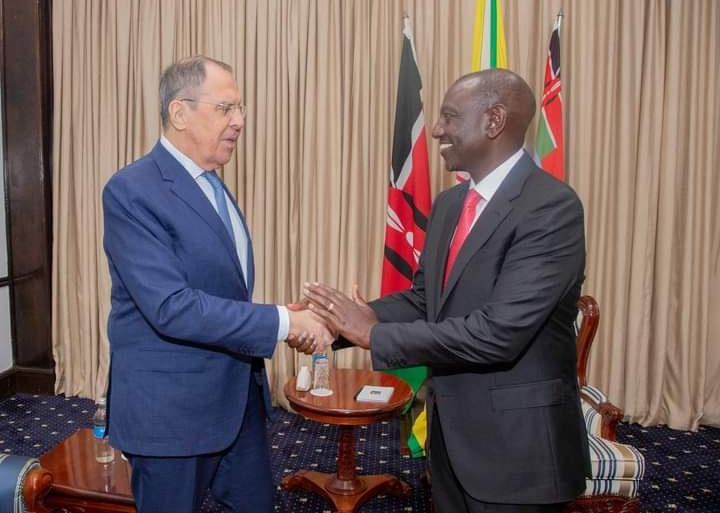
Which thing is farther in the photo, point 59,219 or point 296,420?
point 59,219

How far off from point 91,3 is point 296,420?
10.9 feet

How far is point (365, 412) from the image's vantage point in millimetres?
2979

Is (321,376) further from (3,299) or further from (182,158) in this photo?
(3,299)

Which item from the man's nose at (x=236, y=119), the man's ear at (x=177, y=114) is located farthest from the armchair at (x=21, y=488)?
the man's nose at (x=236, y=119)

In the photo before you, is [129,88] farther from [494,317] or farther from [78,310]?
[494,317]

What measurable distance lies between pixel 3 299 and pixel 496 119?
4.22m

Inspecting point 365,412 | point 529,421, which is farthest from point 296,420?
point 529,421

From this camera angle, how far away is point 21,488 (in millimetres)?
1338

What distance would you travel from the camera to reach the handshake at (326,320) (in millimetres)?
2043

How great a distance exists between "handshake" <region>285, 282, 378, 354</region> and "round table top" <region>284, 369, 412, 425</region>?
0.81m

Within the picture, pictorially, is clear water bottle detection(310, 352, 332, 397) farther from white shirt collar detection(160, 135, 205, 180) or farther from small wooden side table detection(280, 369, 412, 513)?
white shirt collar detection(160, 135, 205, 180)

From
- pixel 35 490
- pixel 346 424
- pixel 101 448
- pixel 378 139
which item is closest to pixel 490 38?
pixel 378 139

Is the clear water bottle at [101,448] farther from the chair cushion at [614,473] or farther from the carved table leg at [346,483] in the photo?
the chair cushion at [614,473]

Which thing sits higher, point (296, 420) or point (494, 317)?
point (494, 317)
